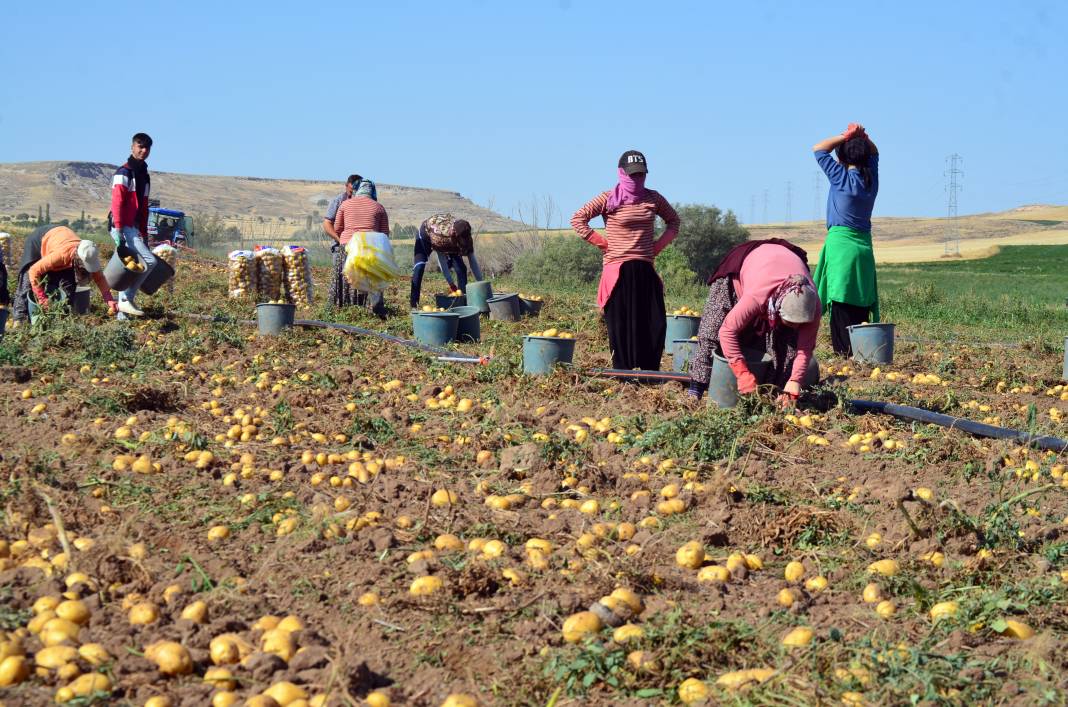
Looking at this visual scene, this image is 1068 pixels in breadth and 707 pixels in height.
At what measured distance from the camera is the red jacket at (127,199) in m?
9.44

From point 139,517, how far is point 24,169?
340ft

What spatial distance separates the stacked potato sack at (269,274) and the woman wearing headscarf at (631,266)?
215 inches

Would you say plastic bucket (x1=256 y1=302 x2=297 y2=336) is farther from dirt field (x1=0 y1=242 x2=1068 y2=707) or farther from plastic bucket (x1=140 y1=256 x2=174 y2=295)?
dirt field (x1=0 y1=242 x2=1068 y2=707)

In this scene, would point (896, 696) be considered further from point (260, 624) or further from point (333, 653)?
point (260, 624)

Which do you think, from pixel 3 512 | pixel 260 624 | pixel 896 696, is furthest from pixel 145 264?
pixel 896 696

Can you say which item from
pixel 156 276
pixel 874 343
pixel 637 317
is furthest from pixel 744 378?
pixel 156 276

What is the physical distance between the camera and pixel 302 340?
879cm

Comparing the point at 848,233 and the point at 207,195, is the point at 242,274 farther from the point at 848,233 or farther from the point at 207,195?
the point at 207,195

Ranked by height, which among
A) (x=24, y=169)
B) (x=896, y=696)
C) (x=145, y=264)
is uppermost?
(x=24, y=169)

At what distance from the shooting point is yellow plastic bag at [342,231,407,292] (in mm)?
9977

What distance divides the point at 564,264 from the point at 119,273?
11.3 meters

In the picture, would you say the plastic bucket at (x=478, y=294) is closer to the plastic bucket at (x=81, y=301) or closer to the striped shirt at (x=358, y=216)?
the striped shirt at (x=358, y=216)

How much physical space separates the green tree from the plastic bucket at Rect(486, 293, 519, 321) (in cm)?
1474

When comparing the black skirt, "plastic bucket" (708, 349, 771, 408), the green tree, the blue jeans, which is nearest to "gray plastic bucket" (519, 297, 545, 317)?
the blue jeans
